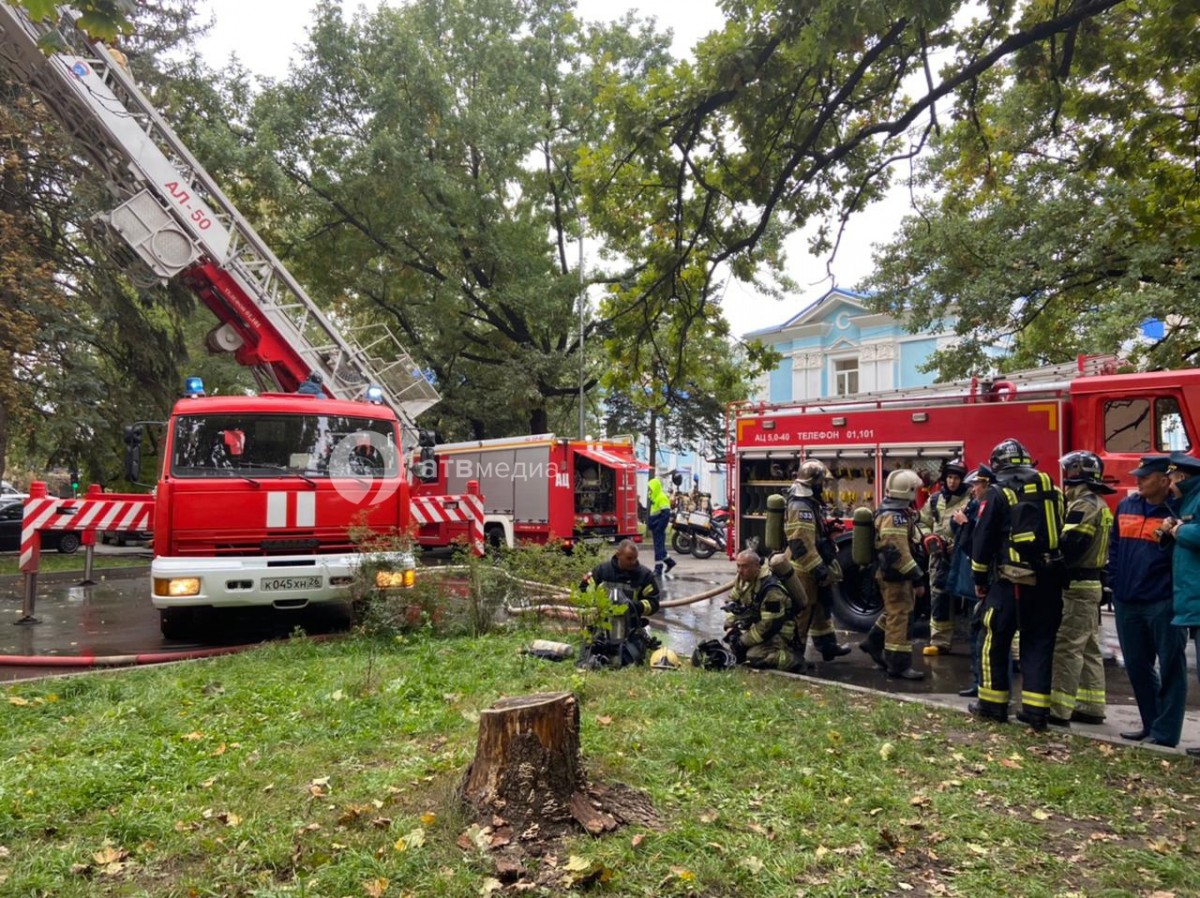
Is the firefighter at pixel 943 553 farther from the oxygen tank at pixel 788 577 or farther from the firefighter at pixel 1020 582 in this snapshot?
the firefighter at pixel 1020 582

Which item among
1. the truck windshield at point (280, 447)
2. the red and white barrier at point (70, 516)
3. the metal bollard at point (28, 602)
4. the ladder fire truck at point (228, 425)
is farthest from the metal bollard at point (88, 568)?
the truck windshield at point (280, 447)

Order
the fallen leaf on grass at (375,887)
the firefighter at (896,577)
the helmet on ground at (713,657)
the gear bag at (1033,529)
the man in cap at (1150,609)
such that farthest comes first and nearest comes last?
the firefighter at (896,577) < the helmet on ground at (713,657) < the gear bag at (1033,529) < the man in cap at (1150,609) < the fallen leaf on grass at (375,887)

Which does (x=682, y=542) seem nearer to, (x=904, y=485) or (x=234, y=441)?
(x=904, y=485)

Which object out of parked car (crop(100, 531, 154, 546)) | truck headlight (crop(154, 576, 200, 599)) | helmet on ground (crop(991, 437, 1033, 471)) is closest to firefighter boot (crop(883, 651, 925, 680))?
helmet on ground (crop(991, 437, 1033, 471))

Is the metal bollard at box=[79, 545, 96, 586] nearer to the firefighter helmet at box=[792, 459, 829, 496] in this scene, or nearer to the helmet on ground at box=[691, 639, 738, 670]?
the helmet on ground at box=[691, 639, 738, 670]

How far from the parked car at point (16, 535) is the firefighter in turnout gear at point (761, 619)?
18.2 metres

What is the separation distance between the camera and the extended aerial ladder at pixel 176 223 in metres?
9.86

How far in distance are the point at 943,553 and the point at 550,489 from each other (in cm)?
955

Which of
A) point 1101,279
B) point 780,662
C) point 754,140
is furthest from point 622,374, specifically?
point 1101,279

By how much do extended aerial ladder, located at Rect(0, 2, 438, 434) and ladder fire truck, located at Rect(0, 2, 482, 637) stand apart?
0.8 inches

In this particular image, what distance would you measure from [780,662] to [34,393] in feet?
50.5

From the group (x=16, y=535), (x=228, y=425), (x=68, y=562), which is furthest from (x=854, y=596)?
(x=16, y=535)

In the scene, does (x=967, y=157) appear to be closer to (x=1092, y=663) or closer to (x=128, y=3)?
(x=1092, y=663)

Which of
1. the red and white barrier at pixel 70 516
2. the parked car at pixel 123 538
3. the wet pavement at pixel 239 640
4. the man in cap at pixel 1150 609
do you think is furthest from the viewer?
the parked car at pixel 123 538
